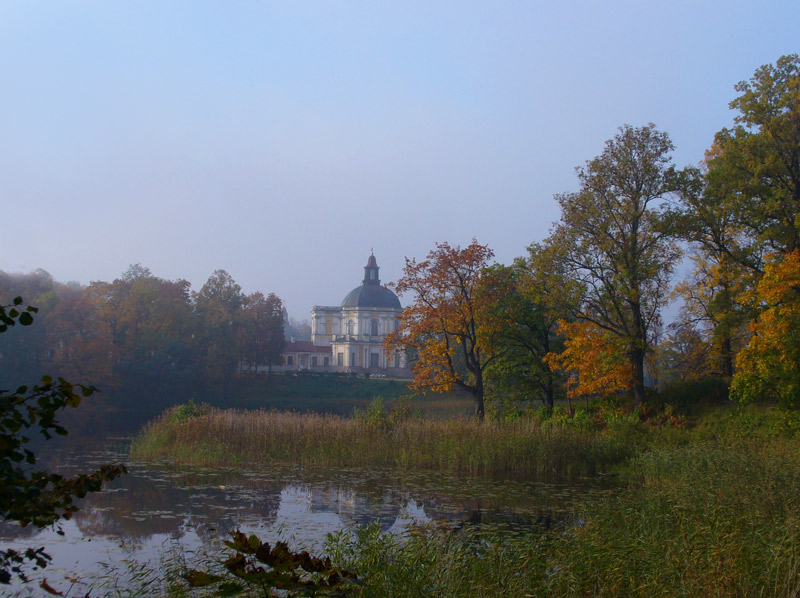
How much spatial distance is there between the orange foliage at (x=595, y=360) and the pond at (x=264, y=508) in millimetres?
8240

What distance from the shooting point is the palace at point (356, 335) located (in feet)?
309

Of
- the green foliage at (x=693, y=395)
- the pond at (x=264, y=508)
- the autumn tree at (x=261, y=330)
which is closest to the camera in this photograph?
the pond at (x=264, y=508)

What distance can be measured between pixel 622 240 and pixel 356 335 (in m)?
74.0

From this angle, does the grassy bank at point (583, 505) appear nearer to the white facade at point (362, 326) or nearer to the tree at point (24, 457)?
the tree at point (24, 457)

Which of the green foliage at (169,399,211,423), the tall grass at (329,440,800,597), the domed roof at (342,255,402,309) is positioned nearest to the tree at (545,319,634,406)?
the green foliage at (169,399,211,423)

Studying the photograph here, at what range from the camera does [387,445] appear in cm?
1783

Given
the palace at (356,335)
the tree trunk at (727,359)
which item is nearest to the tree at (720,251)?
the tree trunk at (727,359)

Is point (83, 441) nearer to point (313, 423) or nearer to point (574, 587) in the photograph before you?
point (313, 423)

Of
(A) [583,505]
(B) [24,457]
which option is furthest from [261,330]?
(B) [24,457]

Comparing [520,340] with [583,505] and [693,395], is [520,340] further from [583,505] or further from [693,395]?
[583,505]

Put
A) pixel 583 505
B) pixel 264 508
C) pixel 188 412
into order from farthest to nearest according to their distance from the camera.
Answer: pixel 188 412 → pixel 264 508 → pixel 583 505

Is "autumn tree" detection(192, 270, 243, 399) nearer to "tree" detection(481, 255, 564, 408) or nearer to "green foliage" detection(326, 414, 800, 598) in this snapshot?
"tree" detection(481, 255, 564, 408)

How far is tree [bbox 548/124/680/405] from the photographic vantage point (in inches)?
969

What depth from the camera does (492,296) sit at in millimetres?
26828
